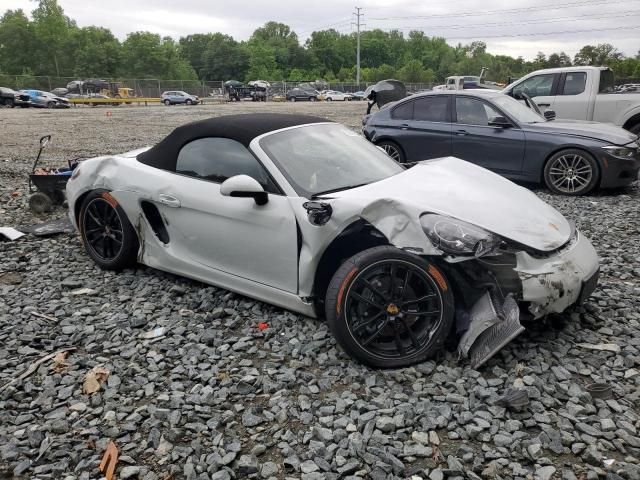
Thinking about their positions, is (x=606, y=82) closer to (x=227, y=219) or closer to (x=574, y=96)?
(x=574, y=96)

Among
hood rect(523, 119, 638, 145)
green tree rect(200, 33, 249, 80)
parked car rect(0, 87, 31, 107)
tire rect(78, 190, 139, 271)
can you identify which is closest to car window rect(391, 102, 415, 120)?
hood rect(523, 119, 638, 145)

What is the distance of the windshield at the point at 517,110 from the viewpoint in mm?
7719

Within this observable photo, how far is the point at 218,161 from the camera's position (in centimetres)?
391

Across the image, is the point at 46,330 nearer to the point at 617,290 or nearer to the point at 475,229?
the point at 475,229

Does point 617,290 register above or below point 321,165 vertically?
below

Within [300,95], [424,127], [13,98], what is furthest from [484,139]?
[300,95]

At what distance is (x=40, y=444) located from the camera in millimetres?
2547

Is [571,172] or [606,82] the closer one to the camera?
[571,172]

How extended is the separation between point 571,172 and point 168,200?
225 inches

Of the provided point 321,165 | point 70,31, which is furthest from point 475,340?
point 70,31

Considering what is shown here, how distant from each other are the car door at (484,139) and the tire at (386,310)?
17.4 feet

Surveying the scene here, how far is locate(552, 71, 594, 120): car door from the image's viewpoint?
1005 cm

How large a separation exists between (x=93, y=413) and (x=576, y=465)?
2357 mm

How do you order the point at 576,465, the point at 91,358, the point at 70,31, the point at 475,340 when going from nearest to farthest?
the point at 576,465
the point at 475,340
the point at 91,358
the point at 70,31
